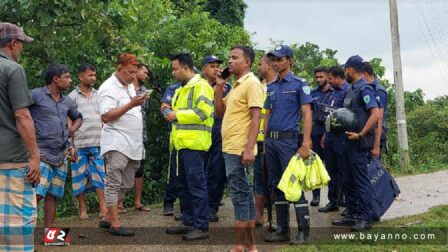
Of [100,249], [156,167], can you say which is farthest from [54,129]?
[156,167]

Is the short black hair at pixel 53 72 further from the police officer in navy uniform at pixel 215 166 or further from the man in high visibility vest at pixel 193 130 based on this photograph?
the police officer in navy uniform at pixel 215 166

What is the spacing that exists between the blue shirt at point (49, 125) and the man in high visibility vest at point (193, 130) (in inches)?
45.7

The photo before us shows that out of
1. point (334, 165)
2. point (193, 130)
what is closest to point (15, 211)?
point (193, 130)

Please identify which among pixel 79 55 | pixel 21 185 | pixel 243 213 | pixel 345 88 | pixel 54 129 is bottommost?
pixel 243 213

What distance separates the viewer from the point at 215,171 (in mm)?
7059

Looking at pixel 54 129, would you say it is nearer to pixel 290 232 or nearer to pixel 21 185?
pixel 21 185

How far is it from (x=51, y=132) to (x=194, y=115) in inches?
60.1

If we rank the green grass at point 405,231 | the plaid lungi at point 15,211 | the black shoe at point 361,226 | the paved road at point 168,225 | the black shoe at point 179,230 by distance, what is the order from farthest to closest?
the black shoe at point 361,226
the black shoe at point 179,230
the paved road at point 168,225
the green grass at point 405,231
the plaid lungi at point 15,211

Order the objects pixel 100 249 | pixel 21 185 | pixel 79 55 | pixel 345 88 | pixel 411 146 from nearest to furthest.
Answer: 1. pixel 21 185
2. pixel 100 249
3. pixel 345 88
4. pixel 79 55
5. pixel 411 146

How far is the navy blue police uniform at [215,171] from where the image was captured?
700 centimetres

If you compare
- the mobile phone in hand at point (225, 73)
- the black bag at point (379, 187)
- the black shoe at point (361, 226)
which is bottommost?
the black shoe at point (361, 226)

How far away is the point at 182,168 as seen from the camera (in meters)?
6.01

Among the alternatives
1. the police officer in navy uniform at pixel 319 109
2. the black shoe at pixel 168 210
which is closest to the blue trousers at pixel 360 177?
the police officer in navy uniform at pixel 319 109

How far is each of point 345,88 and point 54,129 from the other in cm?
404
